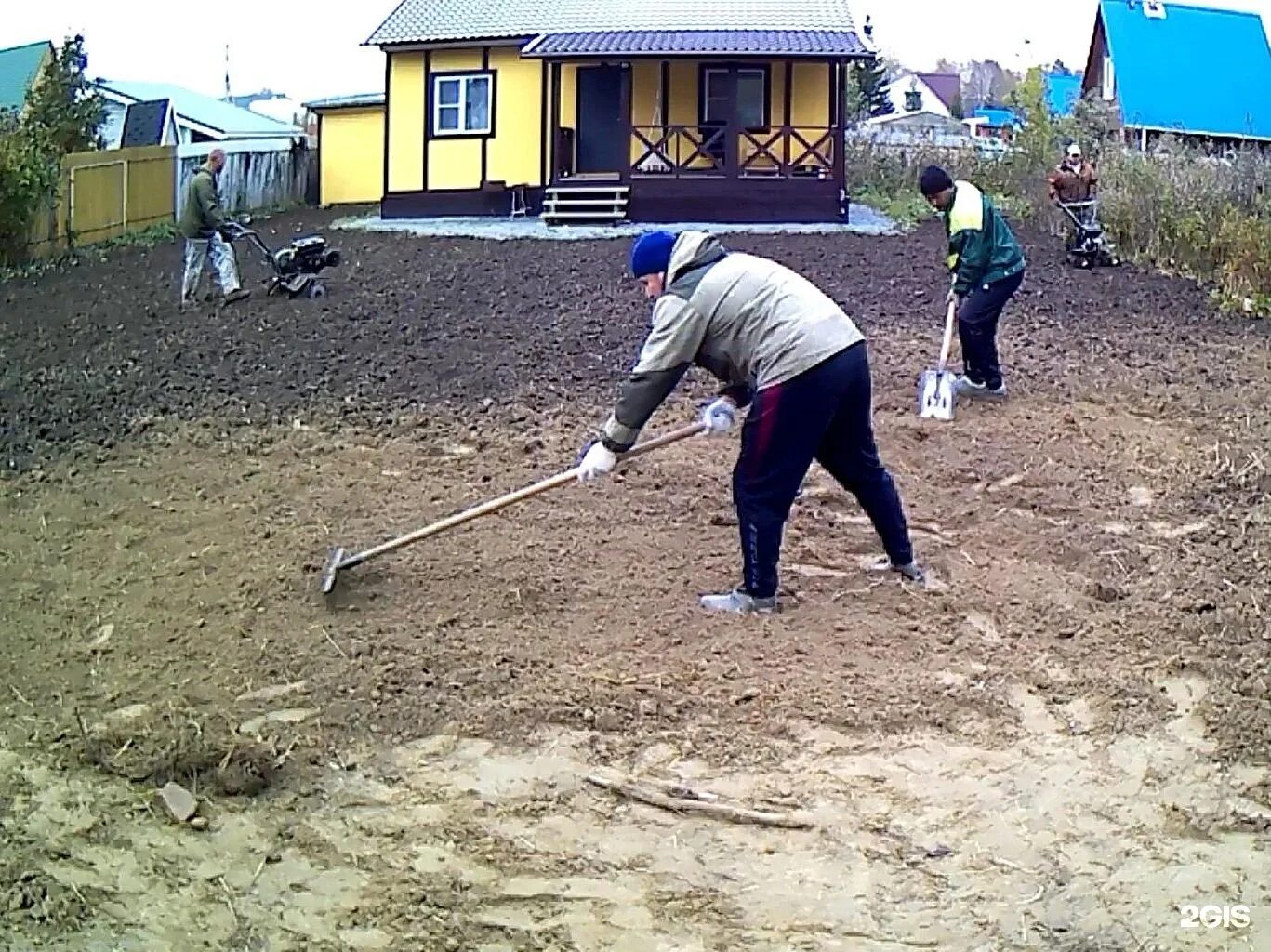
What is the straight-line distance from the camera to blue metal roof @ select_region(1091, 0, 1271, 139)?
124 feet

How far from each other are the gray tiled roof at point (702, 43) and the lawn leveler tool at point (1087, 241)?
6.57 meters

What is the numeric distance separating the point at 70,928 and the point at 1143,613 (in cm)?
416

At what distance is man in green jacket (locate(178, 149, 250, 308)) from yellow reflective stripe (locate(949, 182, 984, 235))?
7.16 m

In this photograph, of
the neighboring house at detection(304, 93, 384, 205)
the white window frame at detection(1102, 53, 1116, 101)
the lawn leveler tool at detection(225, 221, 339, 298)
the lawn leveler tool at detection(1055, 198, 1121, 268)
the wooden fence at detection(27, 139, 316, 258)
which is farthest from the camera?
the white window frame at detection(1102, 53, 1116, 101)

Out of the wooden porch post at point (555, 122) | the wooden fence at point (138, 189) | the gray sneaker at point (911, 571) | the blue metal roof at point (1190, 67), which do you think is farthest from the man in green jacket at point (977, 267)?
the blue metal roof at point (1190, 67)

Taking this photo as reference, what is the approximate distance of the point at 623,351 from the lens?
11734mm

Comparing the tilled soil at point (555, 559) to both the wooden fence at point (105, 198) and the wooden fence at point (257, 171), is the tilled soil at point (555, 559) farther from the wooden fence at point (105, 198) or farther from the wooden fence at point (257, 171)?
the wooden fence at point (257, 171)

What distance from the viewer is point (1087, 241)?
18.0 metres

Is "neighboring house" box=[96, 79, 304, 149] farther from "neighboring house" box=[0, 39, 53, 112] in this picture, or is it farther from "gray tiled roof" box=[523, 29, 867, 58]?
"gray tiled roof" box=[523, 29, 867, 58]

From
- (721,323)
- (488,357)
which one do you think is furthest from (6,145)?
(721,323)

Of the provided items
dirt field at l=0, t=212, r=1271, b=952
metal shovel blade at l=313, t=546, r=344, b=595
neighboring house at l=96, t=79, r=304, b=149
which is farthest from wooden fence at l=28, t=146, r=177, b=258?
metal shovel blade at l=313, t=546, r=344, b=595

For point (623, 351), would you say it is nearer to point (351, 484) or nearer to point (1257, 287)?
point (351, 484)

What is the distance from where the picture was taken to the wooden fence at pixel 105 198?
1992 cm

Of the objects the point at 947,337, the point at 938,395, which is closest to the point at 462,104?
the point at 947,337
